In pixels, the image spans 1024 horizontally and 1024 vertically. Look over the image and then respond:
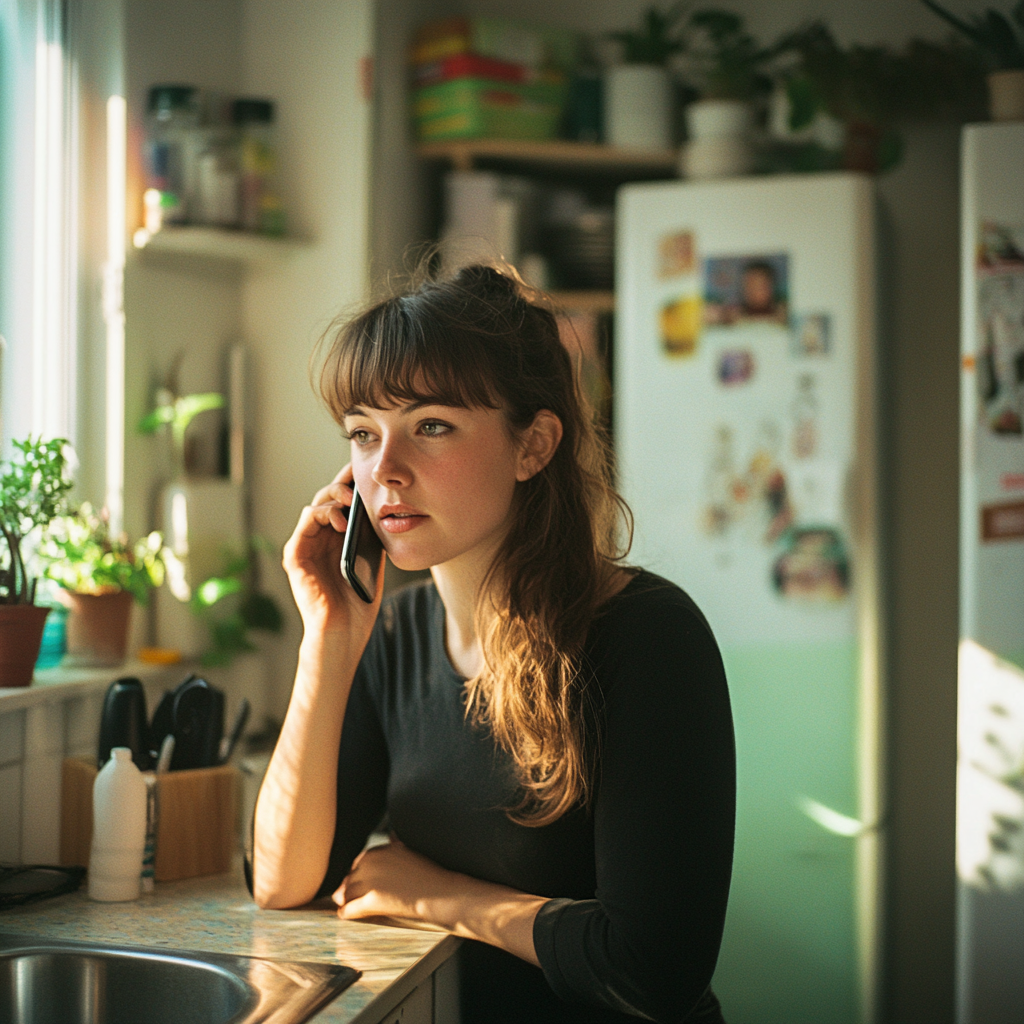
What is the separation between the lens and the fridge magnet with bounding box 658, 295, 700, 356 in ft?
7.48

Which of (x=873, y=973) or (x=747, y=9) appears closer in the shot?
(x=873, y=973)

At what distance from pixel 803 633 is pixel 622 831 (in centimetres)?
125

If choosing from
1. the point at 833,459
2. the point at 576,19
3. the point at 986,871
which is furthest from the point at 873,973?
the point at 576,19

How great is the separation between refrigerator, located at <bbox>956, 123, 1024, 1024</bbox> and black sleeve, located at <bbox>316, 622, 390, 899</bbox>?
120cm

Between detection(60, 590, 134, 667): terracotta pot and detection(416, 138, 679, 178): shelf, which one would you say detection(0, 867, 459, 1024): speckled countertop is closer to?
detection(60, 590, 134, 667): terracotta pot

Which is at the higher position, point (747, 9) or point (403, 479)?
point (747, 9)

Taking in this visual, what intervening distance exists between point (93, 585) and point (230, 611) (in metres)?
0.40

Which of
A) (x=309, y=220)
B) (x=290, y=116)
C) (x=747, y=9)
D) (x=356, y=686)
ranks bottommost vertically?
(x=356, y=686)

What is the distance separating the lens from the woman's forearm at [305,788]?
122 cm

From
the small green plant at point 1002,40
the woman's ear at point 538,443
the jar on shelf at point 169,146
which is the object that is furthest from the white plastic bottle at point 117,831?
the small green plant at point 1002,40

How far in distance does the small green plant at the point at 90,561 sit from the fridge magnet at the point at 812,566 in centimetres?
121

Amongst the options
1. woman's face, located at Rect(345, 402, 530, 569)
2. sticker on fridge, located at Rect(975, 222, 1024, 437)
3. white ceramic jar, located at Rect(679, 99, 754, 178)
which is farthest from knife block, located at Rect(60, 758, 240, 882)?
white ceramic jar, located at Rect(679, 99, 754, 178)

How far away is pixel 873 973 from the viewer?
2.19 meters

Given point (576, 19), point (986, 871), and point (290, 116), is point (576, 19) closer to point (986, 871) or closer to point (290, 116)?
point (290, 116)
